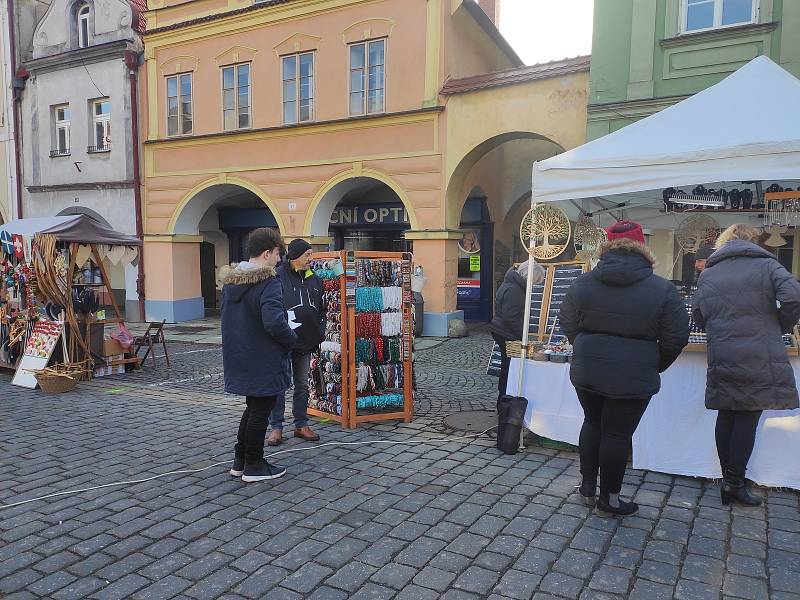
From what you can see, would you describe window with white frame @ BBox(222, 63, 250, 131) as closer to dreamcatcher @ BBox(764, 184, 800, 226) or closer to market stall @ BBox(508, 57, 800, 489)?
market stall @ BBox(508, 57, 800, 489)

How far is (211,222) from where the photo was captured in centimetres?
1752

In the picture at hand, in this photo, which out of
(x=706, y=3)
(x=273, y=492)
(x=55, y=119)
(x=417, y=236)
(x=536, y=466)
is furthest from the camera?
(x=55, y=119)

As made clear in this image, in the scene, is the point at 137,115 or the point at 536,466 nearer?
the point at 536,466

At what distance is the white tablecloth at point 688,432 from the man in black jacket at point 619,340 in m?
0.87

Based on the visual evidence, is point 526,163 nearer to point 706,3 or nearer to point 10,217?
point 706,3

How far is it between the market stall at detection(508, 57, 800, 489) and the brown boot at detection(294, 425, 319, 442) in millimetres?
1712

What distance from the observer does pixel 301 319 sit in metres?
5.01

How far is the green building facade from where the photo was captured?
8.41m

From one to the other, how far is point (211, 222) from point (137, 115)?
11.7 ft

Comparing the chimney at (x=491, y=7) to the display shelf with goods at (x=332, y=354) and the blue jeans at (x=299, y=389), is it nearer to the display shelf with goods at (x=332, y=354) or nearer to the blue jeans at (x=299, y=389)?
the display shelf with goods at (x=332, y=354)

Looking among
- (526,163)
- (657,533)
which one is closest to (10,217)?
(526,163)

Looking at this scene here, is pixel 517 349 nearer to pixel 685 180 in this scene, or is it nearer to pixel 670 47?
pixel 685 180

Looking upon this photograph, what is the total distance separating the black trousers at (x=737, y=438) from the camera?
374cm

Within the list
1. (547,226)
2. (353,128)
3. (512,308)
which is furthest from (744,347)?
(353,128)
